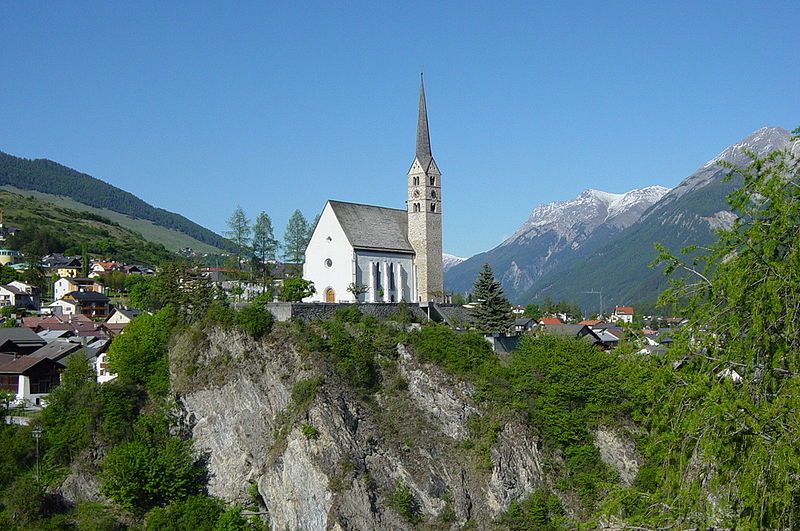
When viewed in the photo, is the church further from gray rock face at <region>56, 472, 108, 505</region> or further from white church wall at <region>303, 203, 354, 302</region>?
gray rock face at <region>56, 472, 108, 505</region>

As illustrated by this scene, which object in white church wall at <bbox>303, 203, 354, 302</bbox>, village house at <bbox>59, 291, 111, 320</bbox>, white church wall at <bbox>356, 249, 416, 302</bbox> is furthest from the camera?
village house at <bbox>59, 291, 111, 320</bbox>

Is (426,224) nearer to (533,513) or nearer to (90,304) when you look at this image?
(533,513)

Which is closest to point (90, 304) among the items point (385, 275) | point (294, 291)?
point (294, 291)

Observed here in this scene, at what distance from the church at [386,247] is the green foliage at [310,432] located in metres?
15.5

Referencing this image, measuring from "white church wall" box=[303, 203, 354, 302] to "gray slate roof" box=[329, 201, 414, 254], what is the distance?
67 cm

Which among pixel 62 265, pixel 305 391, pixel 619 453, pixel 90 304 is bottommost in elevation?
pixel 619 453

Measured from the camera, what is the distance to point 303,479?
1642 inches

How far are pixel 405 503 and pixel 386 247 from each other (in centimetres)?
2268

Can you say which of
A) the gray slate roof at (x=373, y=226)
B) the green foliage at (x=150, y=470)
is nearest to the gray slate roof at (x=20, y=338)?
the green foliage at (x=150, y=470)

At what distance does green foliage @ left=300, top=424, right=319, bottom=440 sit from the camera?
41.9 m

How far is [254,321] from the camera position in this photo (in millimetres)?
46344

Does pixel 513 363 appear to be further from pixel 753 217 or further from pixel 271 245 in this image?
pixel 753 217

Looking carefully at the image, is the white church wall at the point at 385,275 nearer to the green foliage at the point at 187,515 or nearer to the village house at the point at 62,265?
the green foliage at the point at 187,515

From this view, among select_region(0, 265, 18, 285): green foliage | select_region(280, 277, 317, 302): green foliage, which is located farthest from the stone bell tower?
select_region(0, 265, 18, 285): green foliage
